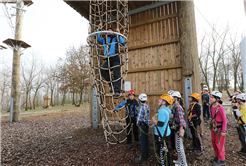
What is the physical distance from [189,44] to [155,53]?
1239mm

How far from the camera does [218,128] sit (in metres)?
2.76

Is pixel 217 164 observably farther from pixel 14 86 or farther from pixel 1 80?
pixel 1 80

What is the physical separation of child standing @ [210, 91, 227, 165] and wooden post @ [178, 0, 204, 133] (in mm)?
1149

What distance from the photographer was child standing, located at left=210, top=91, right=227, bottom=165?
2.70m

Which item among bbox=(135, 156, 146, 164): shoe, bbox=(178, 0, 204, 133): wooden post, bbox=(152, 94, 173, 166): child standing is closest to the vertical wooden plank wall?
bbox=(178, 0, 204, 133): wooden post

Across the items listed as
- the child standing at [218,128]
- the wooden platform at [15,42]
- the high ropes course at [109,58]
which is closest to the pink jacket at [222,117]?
the child standing at [218,128]

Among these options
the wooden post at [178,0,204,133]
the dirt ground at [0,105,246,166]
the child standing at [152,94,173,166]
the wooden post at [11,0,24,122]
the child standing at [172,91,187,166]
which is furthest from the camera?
the wooden post at [11,0,24,122]

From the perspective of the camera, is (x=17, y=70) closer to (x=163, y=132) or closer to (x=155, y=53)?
(x=155, y=53)

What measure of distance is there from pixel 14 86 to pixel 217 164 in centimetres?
1011

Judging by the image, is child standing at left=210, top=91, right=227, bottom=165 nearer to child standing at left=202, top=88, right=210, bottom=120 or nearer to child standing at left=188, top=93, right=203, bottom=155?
child standing at left=188, top=93, right=203, bottom=155

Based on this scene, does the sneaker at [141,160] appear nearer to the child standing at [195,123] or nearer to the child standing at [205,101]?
the child standing at [195,123]

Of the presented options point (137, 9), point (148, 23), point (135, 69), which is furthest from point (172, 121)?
point (137, 9)

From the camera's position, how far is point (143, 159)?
2.88 m

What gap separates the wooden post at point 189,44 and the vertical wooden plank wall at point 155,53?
0.29 m
